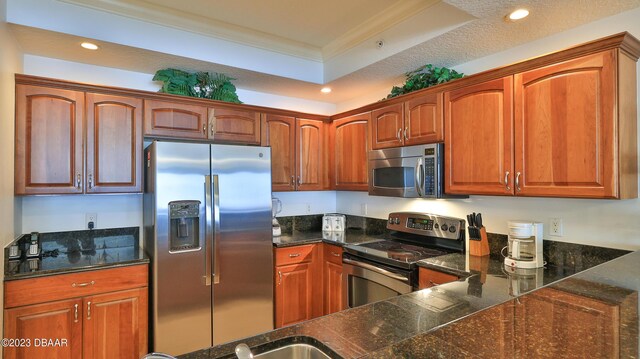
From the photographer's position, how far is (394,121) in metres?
2.88

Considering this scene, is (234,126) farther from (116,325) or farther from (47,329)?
(47,329)

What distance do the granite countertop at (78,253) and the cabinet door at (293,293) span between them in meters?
1.12

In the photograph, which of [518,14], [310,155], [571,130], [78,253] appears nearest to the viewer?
[571,130]

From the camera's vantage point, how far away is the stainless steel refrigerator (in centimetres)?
237

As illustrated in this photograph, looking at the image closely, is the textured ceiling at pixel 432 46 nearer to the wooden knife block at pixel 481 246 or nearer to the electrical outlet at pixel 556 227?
the electrical outlet at pixel 556 227

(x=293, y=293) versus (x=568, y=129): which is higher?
(x=568, y=129)

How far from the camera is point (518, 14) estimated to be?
194 centimetres

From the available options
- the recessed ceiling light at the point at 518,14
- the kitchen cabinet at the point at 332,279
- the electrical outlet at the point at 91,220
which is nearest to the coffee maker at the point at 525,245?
the recessed ceiling light at the point at 518,14

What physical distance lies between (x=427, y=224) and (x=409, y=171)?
0.51 m

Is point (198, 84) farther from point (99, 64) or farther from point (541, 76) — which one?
point (541, 76)

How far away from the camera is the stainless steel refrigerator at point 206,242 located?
237 cm

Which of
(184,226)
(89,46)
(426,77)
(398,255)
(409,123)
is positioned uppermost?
(89,46)

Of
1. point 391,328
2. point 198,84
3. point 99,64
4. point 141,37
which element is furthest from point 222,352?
point 99,64

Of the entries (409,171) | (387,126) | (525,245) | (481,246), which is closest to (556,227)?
(525,245)
